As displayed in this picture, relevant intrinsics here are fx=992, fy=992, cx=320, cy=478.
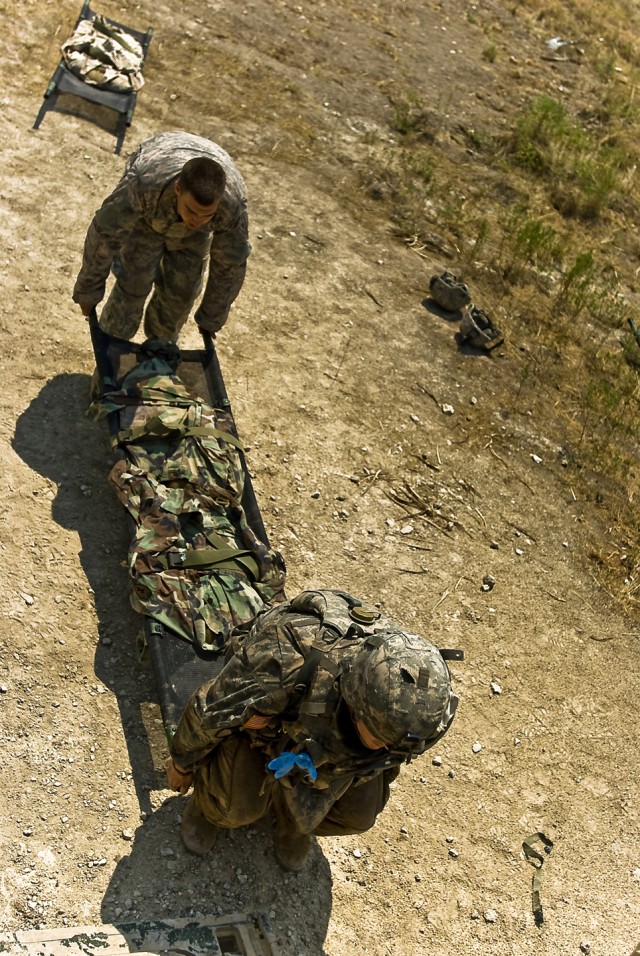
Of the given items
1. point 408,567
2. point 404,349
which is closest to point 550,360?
point 404,349

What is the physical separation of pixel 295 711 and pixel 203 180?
2.94 meters

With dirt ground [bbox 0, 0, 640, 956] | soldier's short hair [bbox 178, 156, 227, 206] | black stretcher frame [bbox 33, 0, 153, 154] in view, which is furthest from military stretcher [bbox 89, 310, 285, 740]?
black stretcher frame [bbox 33, 0, 153, 154]

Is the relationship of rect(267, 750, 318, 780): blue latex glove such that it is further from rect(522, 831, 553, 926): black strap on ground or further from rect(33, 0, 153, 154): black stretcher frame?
rect(33, 0, 153, 154): black stretcher frame

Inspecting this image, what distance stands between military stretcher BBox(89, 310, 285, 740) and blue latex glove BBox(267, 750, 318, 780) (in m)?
0.86

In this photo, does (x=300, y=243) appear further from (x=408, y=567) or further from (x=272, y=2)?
(x=272, y=2)

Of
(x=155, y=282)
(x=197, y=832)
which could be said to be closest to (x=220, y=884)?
(x=197, y=832)

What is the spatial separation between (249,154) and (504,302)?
2857 mm

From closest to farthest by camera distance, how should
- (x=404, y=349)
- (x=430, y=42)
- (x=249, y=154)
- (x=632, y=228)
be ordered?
(x=404, y=349), (x=249, y=154), (x=632, y=228), (x=430, y=42)

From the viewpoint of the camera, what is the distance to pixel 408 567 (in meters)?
6.52

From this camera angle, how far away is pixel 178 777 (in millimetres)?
4355

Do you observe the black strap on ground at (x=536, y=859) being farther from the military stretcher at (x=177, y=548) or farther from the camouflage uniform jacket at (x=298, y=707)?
the military stretcher at (x=177, y=548)

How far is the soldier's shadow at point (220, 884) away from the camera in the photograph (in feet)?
14.3

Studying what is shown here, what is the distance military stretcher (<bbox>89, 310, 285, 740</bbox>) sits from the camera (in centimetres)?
490

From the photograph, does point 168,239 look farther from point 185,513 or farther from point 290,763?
point 290,763
